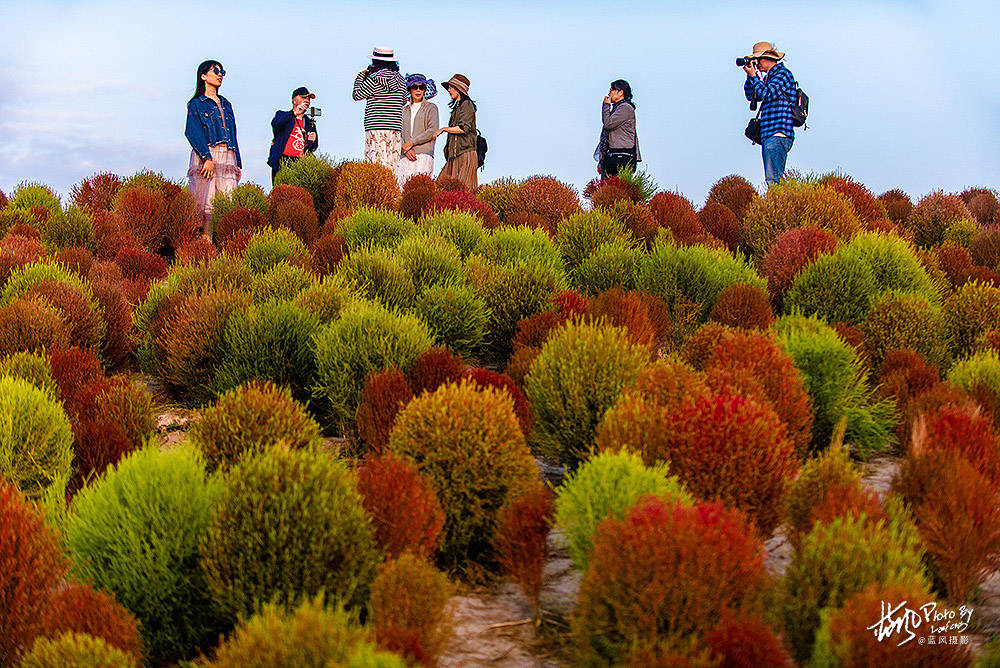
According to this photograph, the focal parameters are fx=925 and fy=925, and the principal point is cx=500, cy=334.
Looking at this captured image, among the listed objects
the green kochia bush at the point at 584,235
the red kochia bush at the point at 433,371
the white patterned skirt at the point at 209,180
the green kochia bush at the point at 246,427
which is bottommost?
the green kochia bush at the point at 246,427

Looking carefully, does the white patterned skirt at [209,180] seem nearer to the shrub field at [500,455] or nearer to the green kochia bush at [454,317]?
the shrub field at [500,455]

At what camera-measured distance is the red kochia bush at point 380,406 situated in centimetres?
530

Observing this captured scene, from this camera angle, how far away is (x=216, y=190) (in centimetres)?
1325

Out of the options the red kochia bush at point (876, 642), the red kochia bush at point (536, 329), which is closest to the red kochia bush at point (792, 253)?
the red kochia bush at point (536, 329)

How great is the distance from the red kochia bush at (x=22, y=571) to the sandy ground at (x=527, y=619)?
1.69m

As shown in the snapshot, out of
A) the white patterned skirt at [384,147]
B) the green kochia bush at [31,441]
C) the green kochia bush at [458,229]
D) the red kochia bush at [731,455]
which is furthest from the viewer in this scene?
the white patterned skirt at [384,147]

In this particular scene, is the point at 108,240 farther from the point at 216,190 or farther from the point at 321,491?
the point at 321,491

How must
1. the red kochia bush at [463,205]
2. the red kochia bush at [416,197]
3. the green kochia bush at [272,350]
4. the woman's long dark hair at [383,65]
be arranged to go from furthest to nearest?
the woman's long dark hair at [383,65], the red kochia bush at [416,197], the red kochia bush at [463,205], the green kochia bush at [272,350]

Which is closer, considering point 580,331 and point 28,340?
point 580,331

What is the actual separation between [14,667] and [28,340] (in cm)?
403

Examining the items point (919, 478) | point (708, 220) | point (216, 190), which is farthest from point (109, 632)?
point (216, 190)

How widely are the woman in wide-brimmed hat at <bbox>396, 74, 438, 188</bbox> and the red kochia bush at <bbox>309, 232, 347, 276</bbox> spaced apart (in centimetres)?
566

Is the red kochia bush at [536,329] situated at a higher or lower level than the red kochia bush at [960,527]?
higher

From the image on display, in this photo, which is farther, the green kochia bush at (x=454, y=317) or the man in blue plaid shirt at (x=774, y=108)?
the man in blue plaid shirt at (x=774, y=108)
